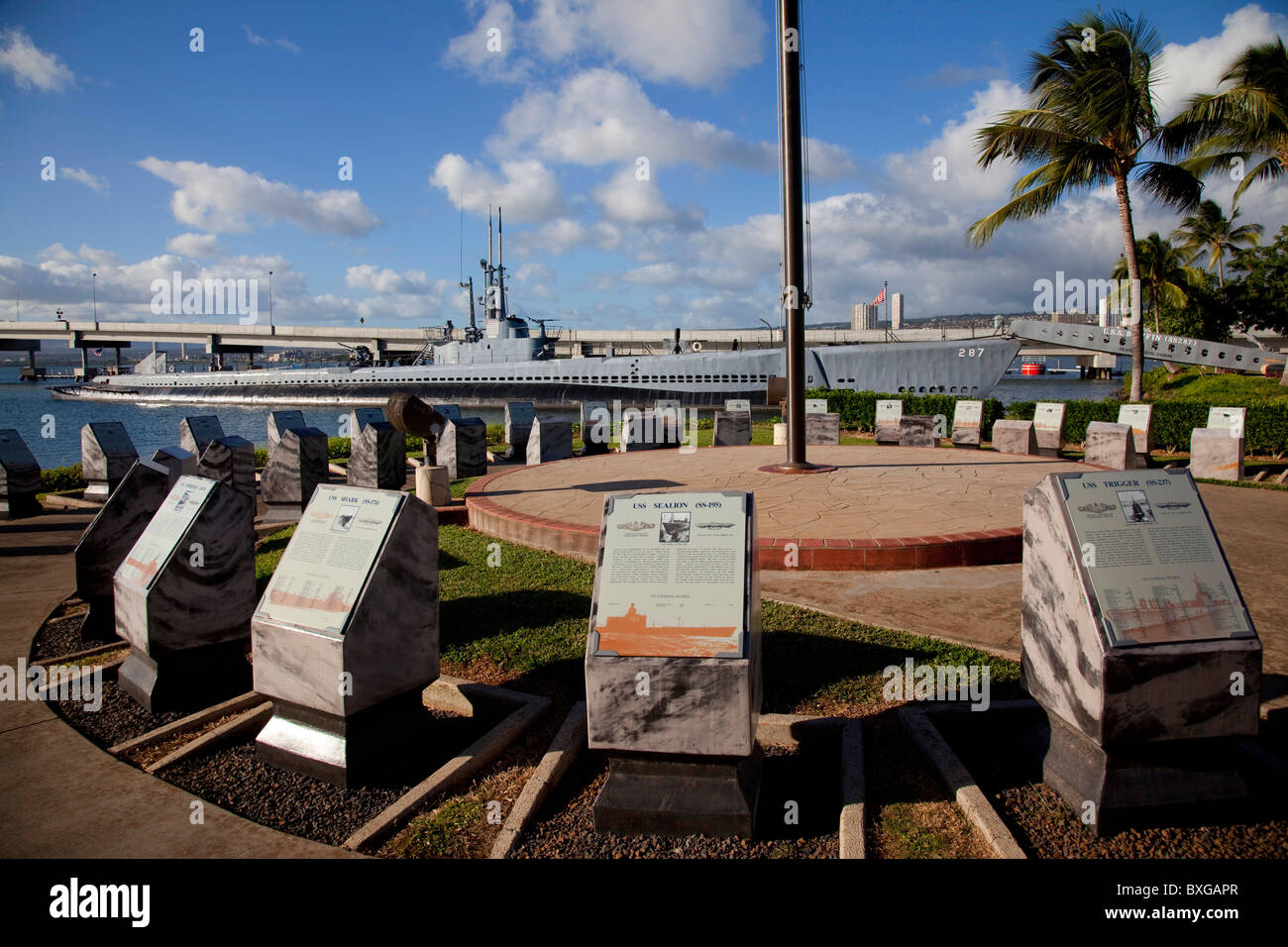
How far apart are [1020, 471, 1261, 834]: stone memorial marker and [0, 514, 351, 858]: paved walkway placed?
9.16 ft

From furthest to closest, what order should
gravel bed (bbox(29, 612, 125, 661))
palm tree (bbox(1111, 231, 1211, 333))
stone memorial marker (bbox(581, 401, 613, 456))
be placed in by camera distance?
palm tree (bbox(1111, 231, 1211, 333)) < stone memorial marker (bbox(581, 401, 613, 456)) < gravel bed (bbox(29, 612, 125, 661))

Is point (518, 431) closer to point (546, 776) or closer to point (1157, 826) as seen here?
point (546, 776)

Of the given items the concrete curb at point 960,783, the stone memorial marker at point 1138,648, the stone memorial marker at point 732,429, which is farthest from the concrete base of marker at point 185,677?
the stone memorial marker at point 732,429

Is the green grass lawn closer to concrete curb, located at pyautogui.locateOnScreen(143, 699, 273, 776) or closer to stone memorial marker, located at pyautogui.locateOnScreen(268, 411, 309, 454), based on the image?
concrete curb, located at pyautogui.locateOnScreen(143, 699, 273, 776)

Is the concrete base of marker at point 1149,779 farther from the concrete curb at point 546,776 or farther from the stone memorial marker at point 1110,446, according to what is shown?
the stone memorial marker at point 1110,446

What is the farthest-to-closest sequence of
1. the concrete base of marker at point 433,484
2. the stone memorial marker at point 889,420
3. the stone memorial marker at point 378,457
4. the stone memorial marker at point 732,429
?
the stone memorial marker at point 889,420 → the stone memorial marker at point 732,429 → the stone memorial marker at point 378,457 → the concrete base of marker at point 433,484

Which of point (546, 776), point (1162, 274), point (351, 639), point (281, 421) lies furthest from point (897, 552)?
point (1162, 274)

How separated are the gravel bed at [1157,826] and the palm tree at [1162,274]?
120 ft

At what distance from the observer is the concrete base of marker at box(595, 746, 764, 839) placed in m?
2.82

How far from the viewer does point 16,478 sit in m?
9.77

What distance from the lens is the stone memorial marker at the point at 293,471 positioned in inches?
376

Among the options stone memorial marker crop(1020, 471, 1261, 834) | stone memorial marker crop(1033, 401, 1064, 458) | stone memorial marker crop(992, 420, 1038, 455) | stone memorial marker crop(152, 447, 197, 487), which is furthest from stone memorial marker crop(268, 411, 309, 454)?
stone memorial marker crop(1033, 401, 1064, 458)
